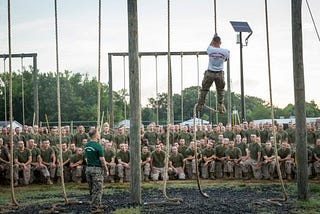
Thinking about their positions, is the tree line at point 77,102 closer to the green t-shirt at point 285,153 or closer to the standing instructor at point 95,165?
the green t-shirt at point 285,153

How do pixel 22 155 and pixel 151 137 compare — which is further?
pixel 151 137

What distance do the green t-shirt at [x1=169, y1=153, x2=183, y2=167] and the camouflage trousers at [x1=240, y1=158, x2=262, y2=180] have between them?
2.09 metres

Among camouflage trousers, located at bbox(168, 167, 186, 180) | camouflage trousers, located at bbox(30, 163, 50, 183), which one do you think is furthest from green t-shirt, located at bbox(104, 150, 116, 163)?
camouflage trousers, located at bbox(168, 167, 186, 180)

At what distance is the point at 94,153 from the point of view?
10047mm

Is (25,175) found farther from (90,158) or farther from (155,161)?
(90,158)

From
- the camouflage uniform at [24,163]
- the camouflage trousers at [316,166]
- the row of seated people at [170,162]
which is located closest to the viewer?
the camouflage uniform at [24,163]

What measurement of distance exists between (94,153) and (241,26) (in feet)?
45.7

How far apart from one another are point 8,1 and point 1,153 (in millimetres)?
7848

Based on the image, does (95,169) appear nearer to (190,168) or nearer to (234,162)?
(190,168)

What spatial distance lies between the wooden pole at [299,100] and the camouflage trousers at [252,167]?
571 centimetres

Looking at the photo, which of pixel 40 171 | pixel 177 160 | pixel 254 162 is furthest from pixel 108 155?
pixel 254 162

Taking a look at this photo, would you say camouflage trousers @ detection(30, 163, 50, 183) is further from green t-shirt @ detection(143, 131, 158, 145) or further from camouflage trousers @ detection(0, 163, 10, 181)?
green t-shirt @ detection(143, 131, 158, 145)

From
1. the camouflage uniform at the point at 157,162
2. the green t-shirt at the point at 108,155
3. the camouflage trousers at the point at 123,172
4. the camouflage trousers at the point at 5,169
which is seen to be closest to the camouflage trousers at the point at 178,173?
the camouflage uniform at the point at 157,162

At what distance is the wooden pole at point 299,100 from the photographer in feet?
36.9
